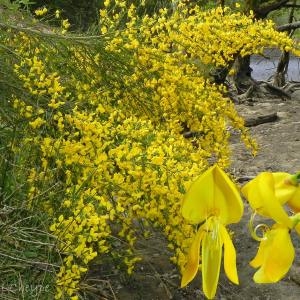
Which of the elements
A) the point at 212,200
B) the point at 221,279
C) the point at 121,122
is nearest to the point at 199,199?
the point at 212,200

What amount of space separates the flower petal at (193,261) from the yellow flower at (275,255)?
44 millimetres

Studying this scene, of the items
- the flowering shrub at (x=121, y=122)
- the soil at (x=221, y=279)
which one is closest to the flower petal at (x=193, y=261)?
the flowering shrub at (x=121, y=122)

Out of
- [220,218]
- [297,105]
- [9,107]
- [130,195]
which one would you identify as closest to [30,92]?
[9,107]

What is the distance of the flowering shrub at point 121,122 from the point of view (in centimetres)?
207

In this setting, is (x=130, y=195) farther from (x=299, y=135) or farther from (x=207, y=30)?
(x=299, y=135)

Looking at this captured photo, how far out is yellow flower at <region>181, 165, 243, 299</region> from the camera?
16.8 inches

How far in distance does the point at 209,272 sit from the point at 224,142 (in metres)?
2.56

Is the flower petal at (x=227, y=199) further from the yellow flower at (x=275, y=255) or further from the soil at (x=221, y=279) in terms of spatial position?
the soil at (x=221, y=279)

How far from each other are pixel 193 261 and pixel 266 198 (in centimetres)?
7

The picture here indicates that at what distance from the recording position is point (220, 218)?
463 mm

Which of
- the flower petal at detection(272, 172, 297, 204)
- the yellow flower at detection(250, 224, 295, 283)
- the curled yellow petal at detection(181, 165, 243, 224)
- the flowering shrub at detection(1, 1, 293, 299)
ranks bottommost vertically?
the flowering shrub at detection(1, 1, 293, 299)

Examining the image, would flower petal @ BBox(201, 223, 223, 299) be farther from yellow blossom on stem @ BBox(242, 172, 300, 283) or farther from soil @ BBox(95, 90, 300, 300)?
soil @ BBox(95, 90, 300, 300)

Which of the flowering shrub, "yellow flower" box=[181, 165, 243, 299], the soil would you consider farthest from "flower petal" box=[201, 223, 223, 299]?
the soil

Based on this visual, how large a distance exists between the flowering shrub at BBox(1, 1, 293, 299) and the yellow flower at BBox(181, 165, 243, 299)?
4.27ft
